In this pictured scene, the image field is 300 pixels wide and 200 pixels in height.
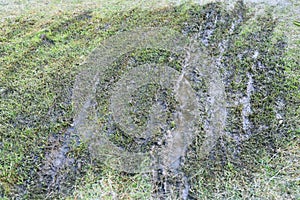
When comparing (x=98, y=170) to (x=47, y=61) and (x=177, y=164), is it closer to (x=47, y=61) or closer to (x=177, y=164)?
(x=177, y=164)

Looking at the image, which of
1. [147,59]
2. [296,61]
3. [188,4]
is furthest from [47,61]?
[296,61]

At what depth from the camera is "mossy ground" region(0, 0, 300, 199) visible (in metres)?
2.34

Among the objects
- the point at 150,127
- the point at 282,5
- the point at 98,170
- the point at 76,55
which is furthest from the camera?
the point at 282,5

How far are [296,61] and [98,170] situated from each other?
255cm

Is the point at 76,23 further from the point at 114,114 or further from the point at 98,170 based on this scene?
the point at 98,170

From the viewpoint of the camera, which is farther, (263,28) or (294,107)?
(263,28)

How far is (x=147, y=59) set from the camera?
368 cm

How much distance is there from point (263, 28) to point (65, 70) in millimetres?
2692

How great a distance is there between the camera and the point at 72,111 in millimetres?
2982

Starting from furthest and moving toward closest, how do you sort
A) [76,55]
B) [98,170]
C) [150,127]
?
1. [76,55]
2. [150,127]
3. [98,170]

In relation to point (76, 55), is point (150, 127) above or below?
below

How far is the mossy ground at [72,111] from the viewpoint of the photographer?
234 cm

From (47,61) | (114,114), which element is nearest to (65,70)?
(47,61)

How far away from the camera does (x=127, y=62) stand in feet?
11.8
